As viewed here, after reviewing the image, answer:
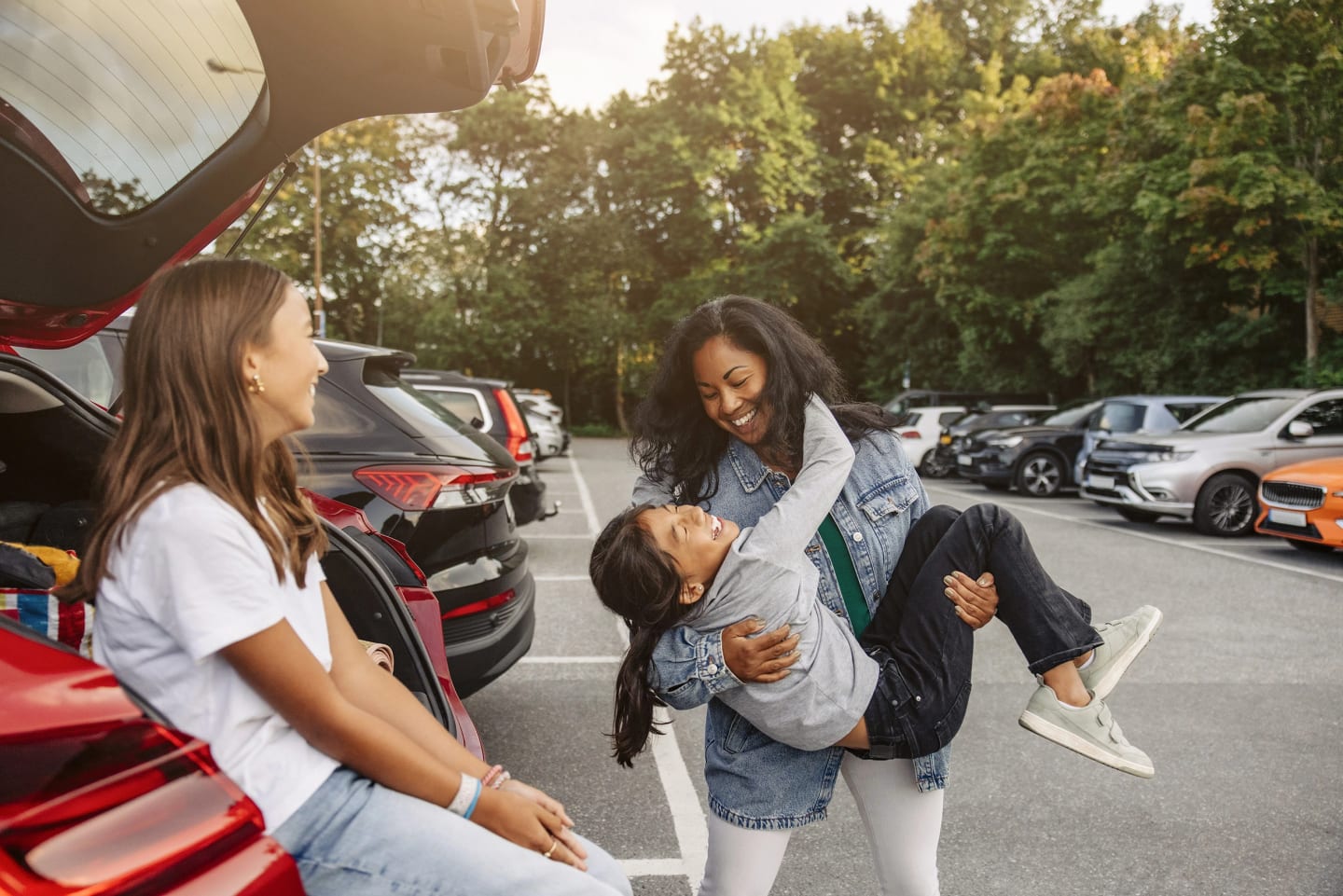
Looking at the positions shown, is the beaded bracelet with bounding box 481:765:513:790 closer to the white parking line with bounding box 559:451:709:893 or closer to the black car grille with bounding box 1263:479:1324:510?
the white parking line with bounding box 559:451:709:893

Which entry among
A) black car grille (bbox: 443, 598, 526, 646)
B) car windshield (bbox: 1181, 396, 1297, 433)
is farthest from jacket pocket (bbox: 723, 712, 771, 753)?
car windshield (bbox: 1181, 396, 1297, 433)

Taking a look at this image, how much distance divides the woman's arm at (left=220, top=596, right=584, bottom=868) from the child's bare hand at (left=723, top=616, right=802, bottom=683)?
0.51 metres

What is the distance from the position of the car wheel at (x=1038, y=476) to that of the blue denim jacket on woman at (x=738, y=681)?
15.3 metres

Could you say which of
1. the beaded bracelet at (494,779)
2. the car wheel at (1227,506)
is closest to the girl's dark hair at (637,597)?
the beaded bracelet at (494,779)

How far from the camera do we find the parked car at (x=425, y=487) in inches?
174

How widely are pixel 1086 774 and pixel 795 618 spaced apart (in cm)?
293

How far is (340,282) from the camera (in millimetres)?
40531

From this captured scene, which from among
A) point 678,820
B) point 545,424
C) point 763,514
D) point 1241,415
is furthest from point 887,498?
point 545,424

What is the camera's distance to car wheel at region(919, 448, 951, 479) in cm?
2050

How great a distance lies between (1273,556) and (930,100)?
3049 cm

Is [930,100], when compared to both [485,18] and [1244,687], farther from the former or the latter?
[485,18]

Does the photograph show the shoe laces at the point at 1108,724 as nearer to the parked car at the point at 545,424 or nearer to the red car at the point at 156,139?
the red car at the point at 156,139

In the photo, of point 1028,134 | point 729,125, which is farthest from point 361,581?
point 729,125

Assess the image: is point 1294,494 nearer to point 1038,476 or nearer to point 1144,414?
point 1144,414
